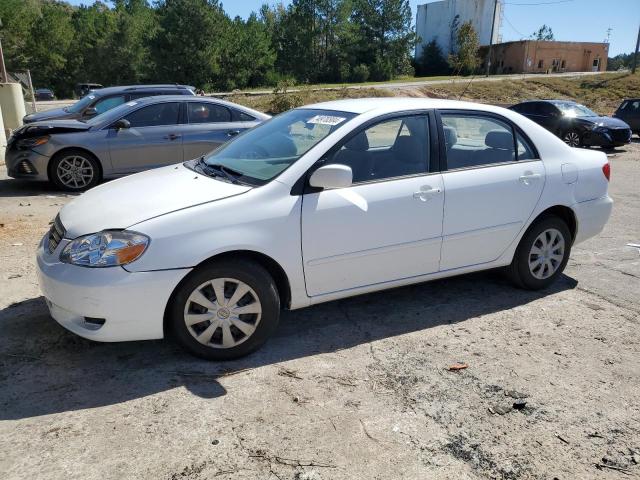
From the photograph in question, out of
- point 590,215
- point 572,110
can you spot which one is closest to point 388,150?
point 590,215

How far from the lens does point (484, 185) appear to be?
14.1 feet

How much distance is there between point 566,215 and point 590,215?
25cm

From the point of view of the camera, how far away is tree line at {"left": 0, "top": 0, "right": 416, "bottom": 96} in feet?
173

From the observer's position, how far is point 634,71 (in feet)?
149

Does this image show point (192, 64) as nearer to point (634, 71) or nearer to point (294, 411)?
point (634, 71)

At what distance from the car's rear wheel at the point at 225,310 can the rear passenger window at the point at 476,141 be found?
1.83m

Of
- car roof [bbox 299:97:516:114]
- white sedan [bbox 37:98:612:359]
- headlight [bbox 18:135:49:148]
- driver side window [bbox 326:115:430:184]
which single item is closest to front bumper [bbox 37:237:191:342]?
white sedan [bbox 37:98:612:359]

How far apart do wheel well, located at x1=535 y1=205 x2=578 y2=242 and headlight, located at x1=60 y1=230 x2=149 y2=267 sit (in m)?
3.34

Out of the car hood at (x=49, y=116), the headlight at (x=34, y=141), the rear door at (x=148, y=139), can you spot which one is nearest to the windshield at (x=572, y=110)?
the rear door at (x=148, y=139)

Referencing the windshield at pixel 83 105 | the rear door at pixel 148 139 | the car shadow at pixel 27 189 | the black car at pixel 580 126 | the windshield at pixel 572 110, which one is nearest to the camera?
the car shadow at pixel 27 189

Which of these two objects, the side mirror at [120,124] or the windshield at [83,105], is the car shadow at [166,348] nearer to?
the side mirror at [120,124]

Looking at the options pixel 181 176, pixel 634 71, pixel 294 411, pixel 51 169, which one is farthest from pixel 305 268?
pixel 634 71

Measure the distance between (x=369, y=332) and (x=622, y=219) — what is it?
17.9 ft

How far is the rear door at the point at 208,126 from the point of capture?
914cm
